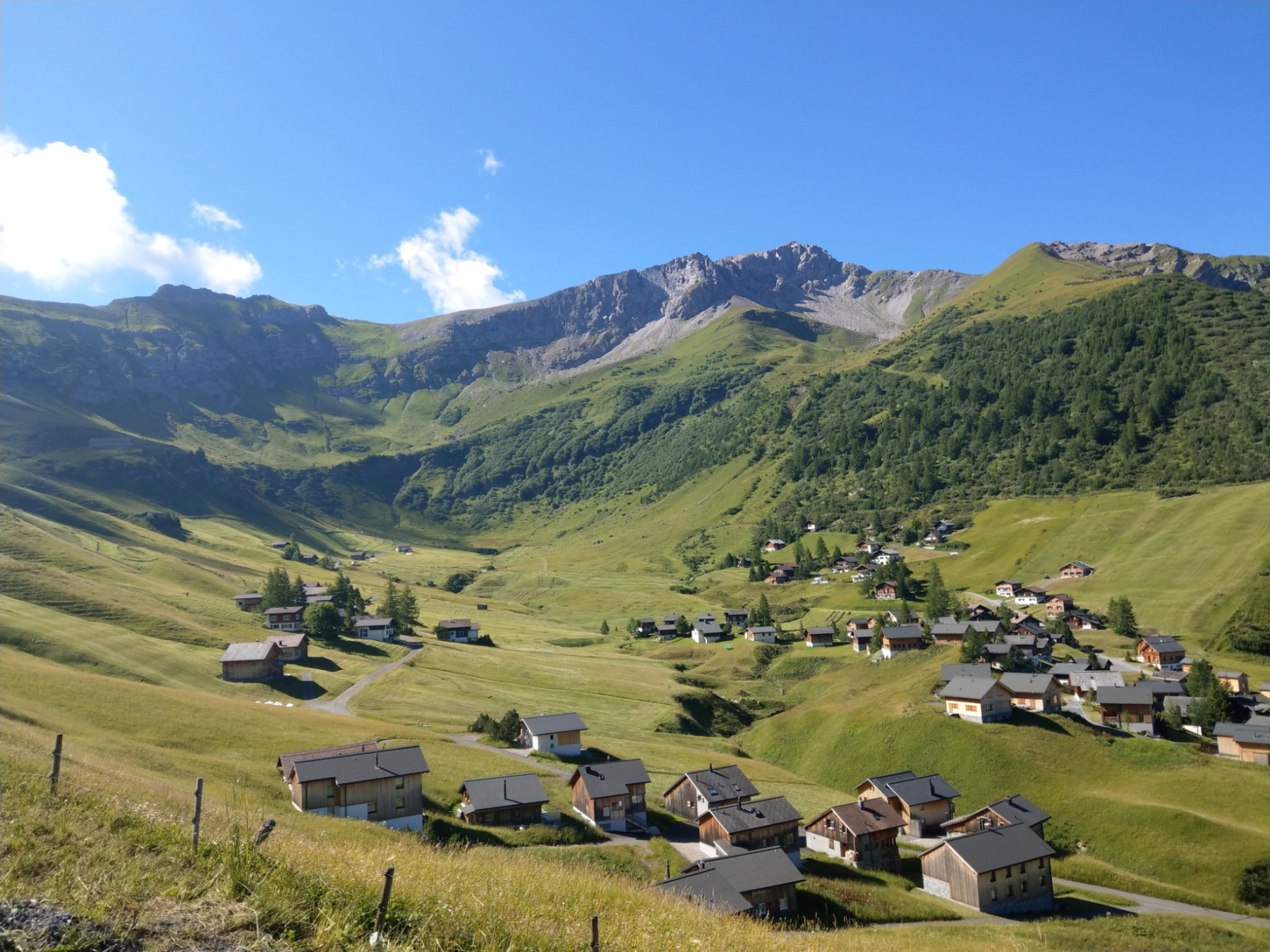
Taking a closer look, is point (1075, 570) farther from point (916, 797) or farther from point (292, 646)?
point (292, 646)

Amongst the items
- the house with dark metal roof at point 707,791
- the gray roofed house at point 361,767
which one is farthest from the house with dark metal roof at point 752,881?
the gray roofed house at point 361,767

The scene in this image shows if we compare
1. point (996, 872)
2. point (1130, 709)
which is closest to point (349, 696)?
point (996, 872)

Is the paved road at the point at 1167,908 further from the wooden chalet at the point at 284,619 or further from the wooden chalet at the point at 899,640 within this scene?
the wooden chalet at the point at 284,619

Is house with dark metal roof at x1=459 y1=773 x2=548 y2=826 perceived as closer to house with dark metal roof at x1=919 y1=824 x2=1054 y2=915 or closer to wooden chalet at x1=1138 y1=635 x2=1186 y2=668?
house with dark metal roof at x1=919 y1=824 x2=1054 y2=915

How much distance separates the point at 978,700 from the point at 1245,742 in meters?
29.4

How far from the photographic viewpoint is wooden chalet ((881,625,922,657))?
123562mm

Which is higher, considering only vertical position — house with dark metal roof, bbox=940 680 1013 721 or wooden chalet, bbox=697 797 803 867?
house with dark metal roof, bbox=940 680 1013 721

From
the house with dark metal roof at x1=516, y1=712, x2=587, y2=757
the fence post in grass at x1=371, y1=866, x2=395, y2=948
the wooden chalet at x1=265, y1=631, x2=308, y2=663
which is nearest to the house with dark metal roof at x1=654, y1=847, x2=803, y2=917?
the house with dark metal roof at x1=516, y1=712, x2=587, y2=757

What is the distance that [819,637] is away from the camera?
146 m

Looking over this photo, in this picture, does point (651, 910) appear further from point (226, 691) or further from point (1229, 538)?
point (1229, 538)

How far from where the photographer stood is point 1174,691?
94.4 metres

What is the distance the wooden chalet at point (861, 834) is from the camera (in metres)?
61.9

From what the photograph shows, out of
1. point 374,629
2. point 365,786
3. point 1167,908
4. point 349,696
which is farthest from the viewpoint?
point 374,629

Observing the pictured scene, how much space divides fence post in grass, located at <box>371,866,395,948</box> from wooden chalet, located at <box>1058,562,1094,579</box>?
189 m
